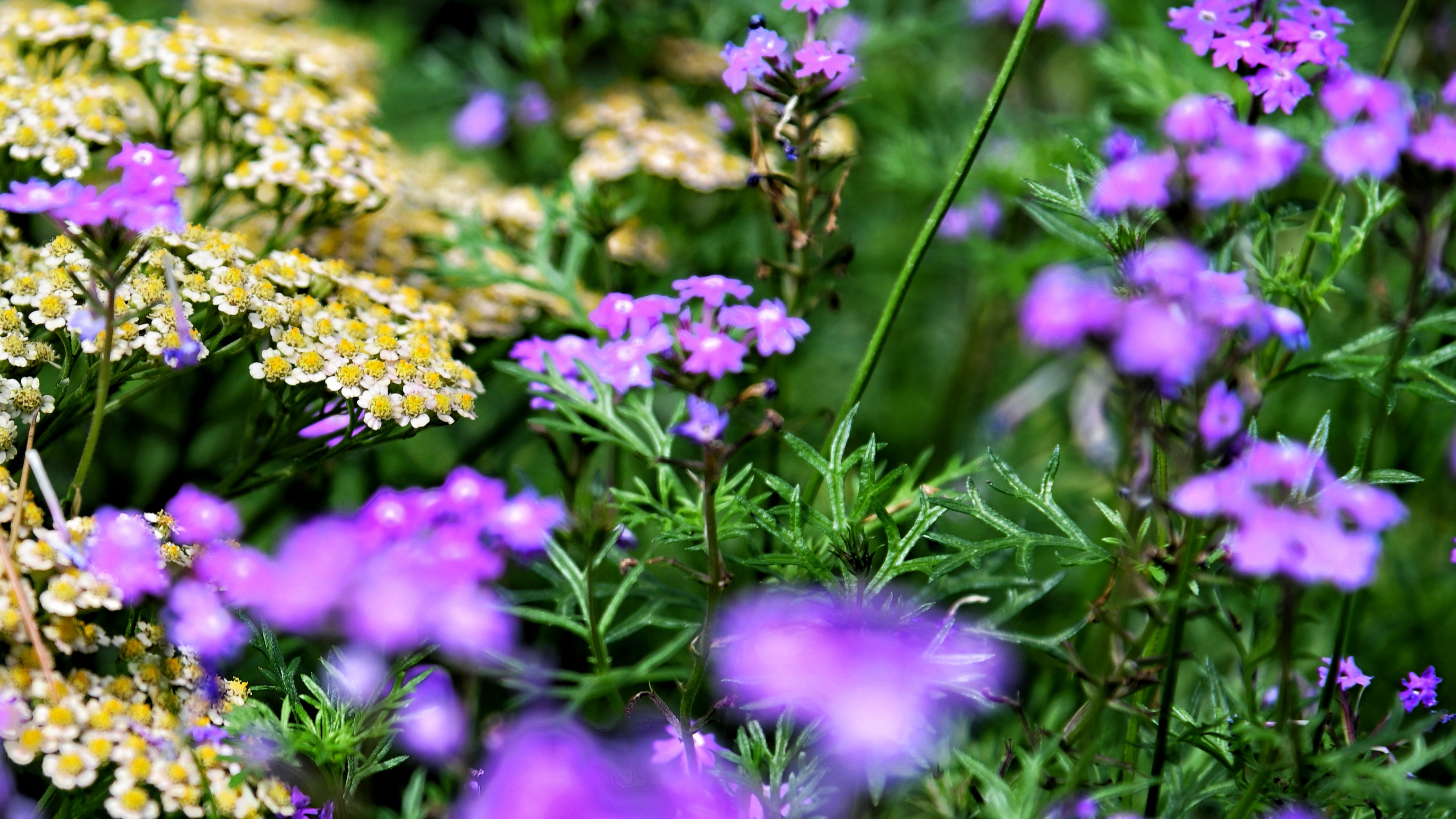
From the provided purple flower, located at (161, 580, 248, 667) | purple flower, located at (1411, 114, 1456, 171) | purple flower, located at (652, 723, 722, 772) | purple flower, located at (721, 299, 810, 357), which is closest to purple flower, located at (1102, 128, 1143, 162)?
purple flower, located at (1411, 114, 1456, 171)

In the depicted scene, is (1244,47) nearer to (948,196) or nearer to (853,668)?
(948,196)

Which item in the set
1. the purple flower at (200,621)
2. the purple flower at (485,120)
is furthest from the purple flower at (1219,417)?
the purple flower at (485,120)

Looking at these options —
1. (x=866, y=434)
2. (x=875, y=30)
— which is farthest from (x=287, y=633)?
(x=875, y=30)

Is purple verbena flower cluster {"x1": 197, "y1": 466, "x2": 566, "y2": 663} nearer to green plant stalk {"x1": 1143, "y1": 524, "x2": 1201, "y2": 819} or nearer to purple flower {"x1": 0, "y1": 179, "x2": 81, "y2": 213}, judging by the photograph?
purple flower {"x1": 0, "y1": 179, "x2": 81, "y2": 213}

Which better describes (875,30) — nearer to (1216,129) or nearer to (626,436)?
(626,436)

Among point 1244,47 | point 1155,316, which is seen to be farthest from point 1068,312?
point 1244,47

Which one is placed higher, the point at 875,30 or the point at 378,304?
the point at 875,30

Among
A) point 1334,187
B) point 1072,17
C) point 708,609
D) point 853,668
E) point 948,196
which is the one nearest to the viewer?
A: point 853,668
